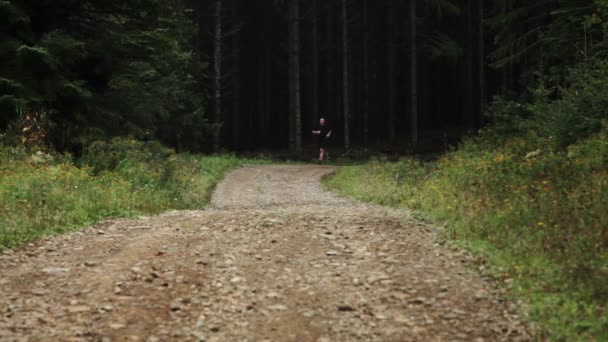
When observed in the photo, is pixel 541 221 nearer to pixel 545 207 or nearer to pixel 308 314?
pixel 545 207

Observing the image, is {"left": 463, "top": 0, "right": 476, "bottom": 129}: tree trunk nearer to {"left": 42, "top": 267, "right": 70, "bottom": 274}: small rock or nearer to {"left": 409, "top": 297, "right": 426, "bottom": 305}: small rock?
{"left": 409, "top": 297, "right": 426, "bottom": 305}: small rock

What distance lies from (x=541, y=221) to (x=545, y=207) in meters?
0.42

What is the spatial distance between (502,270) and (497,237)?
998 millimetres

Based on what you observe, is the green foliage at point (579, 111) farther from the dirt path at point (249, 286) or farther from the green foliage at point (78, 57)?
the green foliage at point (78, 57)

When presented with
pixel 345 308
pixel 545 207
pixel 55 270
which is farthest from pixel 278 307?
pixel 545 207

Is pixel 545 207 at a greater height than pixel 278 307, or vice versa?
pixel 545 207

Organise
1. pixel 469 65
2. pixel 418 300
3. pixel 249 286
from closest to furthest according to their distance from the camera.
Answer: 1. pixel 418 300
2. pixel 249 286
3. pixel 469 65

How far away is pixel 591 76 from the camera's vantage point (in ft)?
44.0

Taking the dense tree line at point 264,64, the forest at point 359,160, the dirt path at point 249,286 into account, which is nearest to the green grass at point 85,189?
the forest at point 359,160

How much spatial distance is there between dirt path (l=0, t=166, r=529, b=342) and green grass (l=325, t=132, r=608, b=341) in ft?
1.25

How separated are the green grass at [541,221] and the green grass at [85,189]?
545cm

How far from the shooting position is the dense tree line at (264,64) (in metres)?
14.1

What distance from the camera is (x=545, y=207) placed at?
8.00 meters

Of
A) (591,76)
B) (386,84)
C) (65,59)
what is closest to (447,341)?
(591,76)
